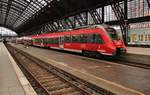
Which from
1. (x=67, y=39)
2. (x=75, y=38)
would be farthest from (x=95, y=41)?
(x=67, y=39)

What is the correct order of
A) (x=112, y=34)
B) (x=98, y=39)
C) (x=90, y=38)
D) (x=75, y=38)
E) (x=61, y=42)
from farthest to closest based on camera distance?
(x=61, y=42), (x=75, y=38), (x=90, y=38), (x=98, y=39), (x=112, y=34)

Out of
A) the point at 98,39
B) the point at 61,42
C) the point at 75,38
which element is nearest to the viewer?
the point at 98,39

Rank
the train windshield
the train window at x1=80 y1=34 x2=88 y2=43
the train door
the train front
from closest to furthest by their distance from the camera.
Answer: the train front < the train windshield < the train window at x1=80 y1=34 x2=88 y2=43 < the train door

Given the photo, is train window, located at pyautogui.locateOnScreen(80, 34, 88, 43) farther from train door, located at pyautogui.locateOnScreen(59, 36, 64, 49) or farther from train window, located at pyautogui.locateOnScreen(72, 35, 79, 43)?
train door, located at pyautogui.locateOnScreen(59, 36, 64, 49)

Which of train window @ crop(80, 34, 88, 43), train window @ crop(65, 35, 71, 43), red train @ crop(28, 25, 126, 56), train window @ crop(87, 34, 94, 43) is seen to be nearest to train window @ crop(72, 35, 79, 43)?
red train @ crop(28, 25, 126, 56)

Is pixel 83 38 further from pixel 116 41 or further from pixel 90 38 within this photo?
pixel 116 41

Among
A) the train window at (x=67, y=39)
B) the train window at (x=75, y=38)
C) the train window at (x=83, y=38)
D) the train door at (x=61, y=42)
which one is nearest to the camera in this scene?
the train window at (x=83, y=38)

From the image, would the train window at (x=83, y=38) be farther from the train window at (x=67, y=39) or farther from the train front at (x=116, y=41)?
the train window at (x=67, y=39)

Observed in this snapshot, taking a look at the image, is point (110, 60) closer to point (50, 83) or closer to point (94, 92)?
point (50, 83)

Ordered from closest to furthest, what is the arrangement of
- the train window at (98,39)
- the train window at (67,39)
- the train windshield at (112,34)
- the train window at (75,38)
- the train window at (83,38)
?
1. the train windshield at (112,34)
2. the train window at (98,39)
3. the train window at (83,38)
4. the train window at (75,38)
5. the train window at (67,39)

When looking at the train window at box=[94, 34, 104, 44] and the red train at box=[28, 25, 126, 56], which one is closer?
the red train at box=[28, 25, 126, 56]

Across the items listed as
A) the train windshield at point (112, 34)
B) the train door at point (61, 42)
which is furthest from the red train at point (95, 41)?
the train door at point (61, 42)

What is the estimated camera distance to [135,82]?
10578mm

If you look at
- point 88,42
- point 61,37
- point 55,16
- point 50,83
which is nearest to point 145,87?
point 50,83
